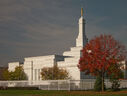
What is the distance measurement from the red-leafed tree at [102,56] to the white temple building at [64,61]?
50.9 meters

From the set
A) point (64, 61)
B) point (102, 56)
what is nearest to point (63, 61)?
point (64, 61)

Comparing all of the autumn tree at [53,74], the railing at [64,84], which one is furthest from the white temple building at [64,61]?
the railing at [64,84]

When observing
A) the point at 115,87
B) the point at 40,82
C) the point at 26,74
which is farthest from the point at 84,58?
the point at 26,74

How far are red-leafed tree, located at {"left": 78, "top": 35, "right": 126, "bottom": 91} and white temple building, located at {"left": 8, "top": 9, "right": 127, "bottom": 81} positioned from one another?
50.9 meters

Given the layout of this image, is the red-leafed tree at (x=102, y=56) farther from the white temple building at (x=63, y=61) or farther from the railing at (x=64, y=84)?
the white temple building at (x=63, y=61)

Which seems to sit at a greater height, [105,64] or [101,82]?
[105,64]

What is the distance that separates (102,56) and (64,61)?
191 ft

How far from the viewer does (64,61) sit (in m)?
96.3

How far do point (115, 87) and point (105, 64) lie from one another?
6532 mm

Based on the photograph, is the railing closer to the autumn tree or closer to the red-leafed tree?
the red-leafed tree

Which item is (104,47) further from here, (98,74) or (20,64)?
(20,64)

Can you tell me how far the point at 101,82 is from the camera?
134 ft

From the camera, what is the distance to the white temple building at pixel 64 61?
92375 mm

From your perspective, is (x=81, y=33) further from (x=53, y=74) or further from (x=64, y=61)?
(x=53, y=74)
